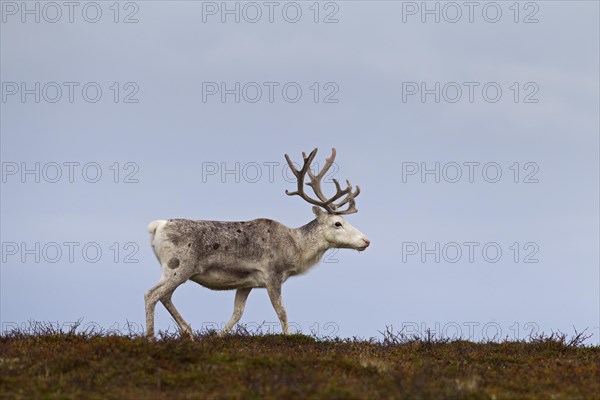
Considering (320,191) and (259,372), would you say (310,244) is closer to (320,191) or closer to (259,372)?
(320,191)

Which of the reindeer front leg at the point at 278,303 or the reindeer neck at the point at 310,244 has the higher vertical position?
the reindeer neck at the point at 310,244

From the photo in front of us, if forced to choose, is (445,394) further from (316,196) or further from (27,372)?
(316,196)

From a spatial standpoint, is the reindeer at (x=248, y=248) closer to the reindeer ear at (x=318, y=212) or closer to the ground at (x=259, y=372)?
the reindeer ear at (x=318, y=212)

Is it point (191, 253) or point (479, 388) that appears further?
Answer: point (191, 253)

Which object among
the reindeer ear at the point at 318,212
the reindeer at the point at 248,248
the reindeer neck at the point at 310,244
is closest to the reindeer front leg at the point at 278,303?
the reindeer at the point at 248,248

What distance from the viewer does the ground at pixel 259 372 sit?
11078 mm

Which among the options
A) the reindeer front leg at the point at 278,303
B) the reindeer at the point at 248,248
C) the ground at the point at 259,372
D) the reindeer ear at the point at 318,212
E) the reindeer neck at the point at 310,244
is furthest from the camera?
the reindeer ear at the point at 318,212

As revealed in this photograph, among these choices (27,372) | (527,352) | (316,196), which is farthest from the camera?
(316,196)

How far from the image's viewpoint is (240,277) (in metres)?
18.0

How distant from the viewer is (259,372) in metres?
12.0

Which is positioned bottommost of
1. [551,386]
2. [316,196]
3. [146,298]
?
[551,386]

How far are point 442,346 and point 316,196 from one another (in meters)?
4.71

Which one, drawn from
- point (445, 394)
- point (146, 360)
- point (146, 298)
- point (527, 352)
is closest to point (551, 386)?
point (445, 394)

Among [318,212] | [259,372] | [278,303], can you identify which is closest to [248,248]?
[278,303]
